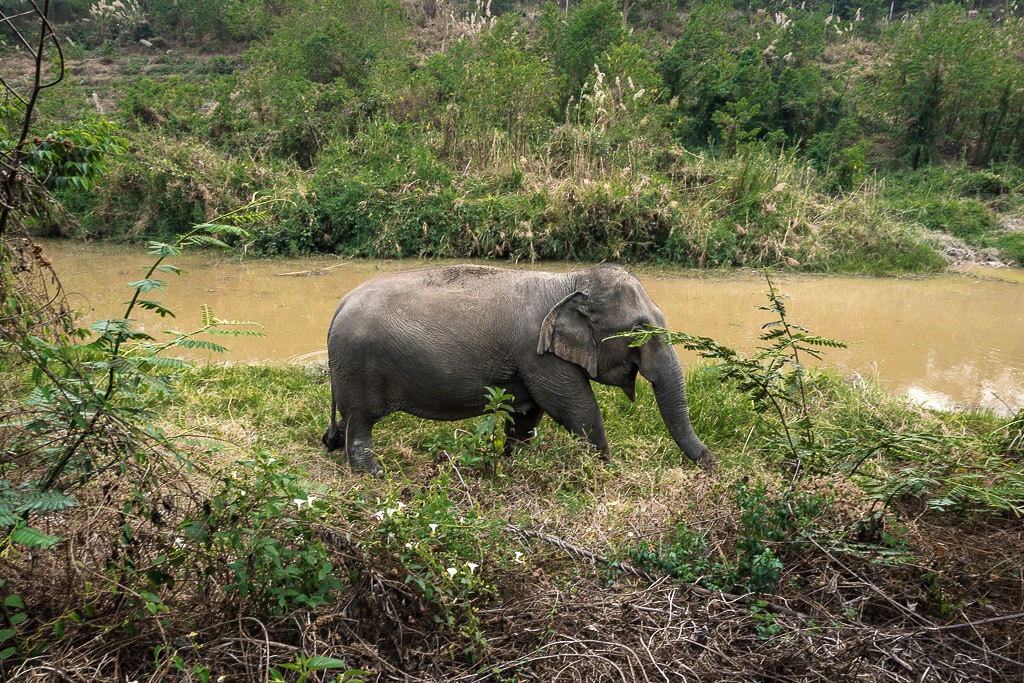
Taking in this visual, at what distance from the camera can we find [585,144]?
14.6 metres

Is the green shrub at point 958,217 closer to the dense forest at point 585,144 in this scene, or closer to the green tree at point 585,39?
the dense forest at point 585,144

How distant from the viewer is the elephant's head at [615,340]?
17.0ft

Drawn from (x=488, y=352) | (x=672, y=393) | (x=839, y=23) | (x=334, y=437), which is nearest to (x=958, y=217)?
(x=672, y=393)

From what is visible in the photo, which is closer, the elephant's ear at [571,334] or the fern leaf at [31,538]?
the fern leaf at [31,538]

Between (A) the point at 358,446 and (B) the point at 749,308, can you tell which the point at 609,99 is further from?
(A) the point at 358,446

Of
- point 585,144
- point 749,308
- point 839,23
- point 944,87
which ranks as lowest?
point 749,308

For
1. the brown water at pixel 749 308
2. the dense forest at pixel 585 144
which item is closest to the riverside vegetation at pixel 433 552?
the brown water at pixel 749 308

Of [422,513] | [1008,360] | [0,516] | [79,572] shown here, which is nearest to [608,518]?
[422,513]

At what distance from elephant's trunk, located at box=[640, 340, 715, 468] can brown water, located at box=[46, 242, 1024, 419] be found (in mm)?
3316

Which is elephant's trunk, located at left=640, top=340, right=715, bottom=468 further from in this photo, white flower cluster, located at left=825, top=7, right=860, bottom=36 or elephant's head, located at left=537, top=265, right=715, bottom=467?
white flower cluster, located at left=825, top=7, right=860, bottom=36

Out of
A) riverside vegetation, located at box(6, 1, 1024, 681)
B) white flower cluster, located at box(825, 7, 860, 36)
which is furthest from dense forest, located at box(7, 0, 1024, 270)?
riverside vegetation, located at box(6, 1, 1024, 681)

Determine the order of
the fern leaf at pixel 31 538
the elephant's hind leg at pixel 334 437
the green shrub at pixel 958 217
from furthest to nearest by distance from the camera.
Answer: the green shrub at pixel 958 217 → the elephant's hind leg at pixel 334 437 → the fern leaf at pixel 31 538

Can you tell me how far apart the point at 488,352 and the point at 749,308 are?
250 inches

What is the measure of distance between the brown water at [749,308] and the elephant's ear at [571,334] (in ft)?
11.5
